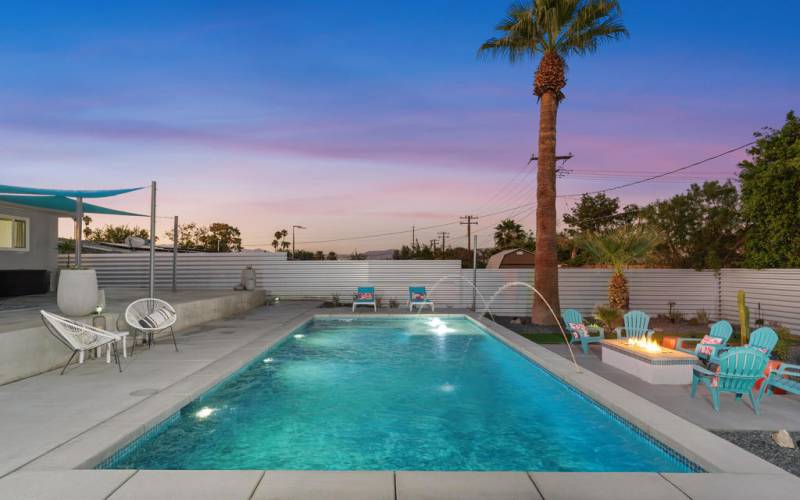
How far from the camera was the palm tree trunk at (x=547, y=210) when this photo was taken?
36.8ft

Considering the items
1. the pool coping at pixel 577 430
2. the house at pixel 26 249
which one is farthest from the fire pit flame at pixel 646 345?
the house at pixel 26 249

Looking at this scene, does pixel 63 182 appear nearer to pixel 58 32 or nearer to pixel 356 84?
pixel 58 32

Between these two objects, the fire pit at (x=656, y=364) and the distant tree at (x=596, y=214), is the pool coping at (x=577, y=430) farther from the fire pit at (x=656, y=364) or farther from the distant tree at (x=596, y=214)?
the distant tree at (x=596, y=214)

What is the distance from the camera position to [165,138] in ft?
55.2

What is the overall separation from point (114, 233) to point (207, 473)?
49.1 m

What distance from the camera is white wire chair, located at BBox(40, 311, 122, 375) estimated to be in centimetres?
534

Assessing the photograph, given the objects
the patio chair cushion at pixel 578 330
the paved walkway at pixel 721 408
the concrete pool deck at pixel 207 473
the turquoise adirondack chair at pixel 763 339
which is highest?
the turquoise adirondack chair at pixel 763 339

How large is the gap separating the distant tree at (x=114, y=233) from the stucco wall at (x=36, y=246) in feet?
112

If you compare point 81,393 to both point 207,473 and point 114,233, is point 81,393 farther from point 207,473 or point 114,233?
point 114,233

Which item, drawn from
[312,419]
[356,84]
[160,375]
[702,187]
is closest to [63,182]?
[356,84]

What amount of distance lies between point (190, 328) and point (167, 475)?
7447 millimetres

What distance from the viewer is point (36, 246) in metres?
12.4

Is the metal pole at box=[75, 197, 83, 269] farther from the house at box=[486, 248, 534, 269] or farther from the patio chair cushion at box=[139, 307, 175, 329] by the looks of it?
the house at box=[486, 248, 534, 269]

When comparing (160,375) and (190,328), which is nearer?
(160,375)
